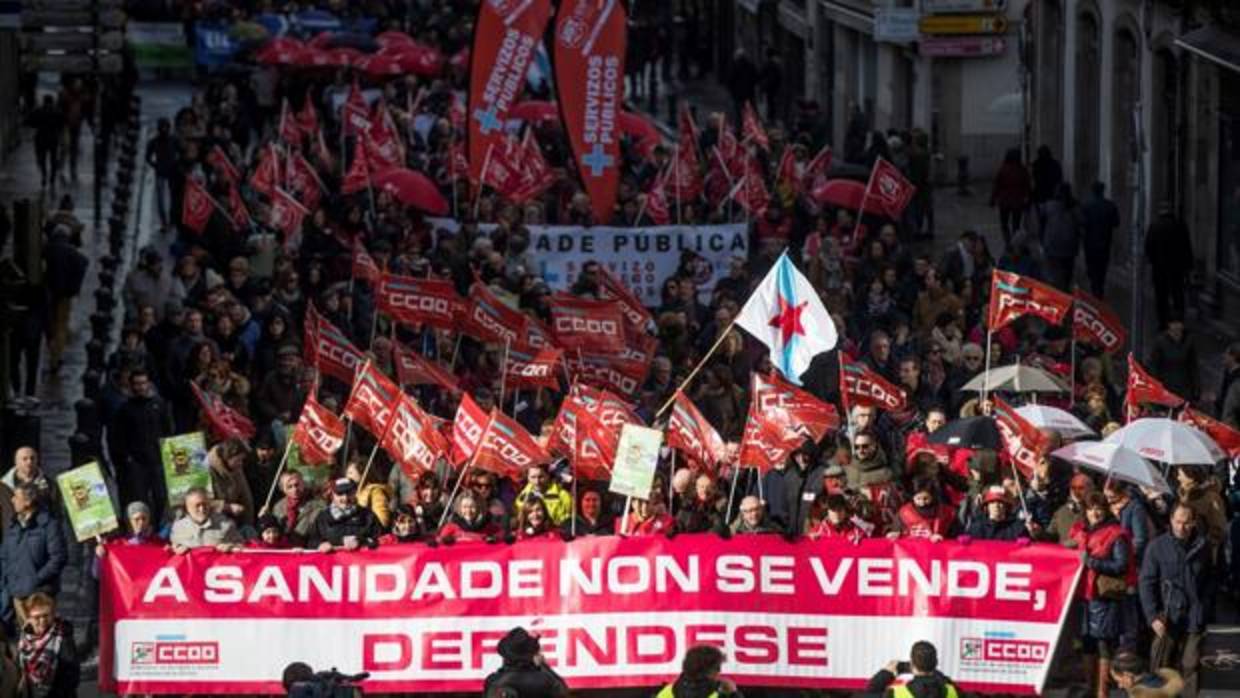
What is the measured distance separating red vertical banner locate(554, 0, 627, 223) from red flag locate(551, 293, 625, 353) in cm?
964

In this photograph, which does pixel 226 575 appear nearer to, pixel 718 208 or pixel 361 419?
pixel 361 419

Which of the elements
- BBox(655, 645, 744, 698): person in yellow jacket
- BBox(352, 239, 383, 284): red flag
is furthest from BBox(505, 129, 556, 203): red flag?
BBox(655, 645, 744, 698): person in yellow jacket

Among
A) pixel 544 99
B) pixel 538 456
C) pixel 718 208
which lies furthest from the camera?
pixel 544 99

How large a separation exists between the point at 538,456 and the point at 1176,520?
3.86 m

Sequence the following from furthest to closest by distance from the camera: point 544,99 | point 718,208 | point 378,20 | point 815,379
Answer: point 378,20 < point 544,99 < point 718,208 < point 815,379

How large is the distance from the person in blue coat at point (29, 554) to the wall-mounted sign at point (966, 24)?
29534mm

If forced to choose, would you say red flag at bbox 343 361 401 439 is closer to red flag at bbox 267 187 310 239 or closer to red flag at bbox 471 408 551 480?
red flag at bbox 471 408 551 480

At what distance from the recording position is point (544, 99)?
5175 centimetres

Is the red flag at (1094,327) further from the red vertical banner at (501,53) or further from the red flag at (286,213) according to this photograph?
the red vertical banner at (501,53)

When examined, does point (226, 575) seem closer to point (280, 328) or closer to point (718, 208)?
point (280, 328)

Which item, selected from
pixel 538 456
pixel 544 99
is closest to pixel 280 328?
pixel 538 456

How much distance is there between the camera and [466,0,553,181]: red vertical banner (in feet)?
127

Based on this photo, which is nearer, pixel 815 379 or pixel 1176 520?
pixel 1176 520

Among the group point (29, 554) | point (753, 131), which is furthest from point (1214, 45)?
point (29, 554)
